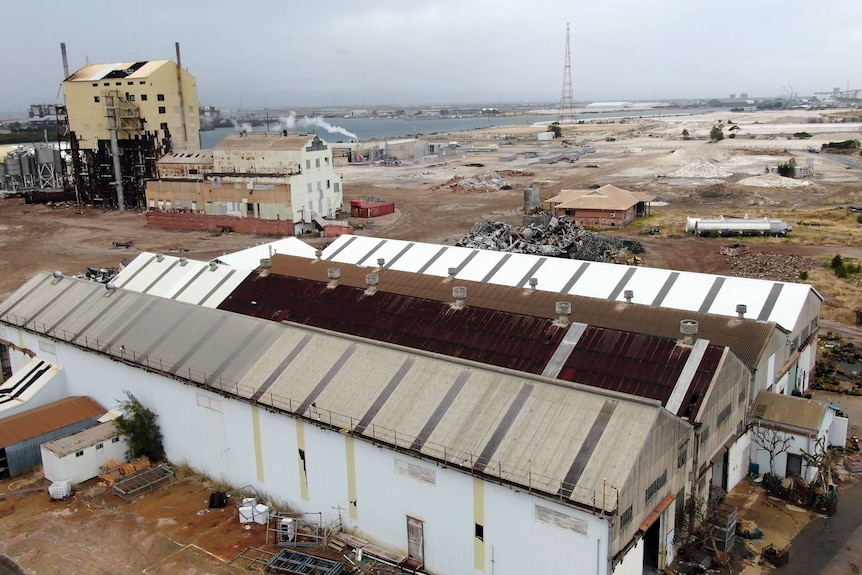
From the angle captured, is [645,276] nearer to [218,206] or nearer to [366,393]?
[366,393]

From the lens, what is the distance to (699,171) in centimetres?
10362

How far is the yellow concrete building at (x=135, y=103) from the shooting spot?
83938 mm

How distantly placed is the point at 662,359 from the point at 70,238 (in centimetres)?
6529

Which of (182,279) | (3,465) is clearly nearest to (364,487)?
(3,465)

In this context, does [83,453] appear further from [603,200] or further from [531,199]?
[531,199]

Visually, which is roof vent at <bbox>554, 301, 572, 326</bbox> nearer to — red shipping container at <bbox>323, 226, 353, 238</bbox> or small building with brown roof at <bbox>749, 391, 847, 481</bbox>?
small building with brown roof at <bbox>749, 391, 847, 481</bbox>

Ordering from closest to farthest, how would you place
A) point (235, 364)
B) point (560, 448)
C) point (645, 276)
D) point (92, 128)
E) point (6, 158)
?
point (560, 448)
point (235, 364)
point (645, 276)
point (92, 128)
point (6, 158)

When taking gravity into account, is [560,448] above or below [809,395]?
above

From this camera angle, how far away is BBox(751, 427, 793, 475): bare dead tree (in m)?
23.8

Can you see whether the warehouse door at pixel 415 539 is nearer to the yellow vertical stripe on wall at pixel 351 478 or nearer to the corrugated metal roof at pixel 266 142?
the yellow vertical stripe on wall at pixel 351 478

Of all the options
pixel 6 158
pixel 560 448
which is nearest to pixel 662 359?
pixel 560 448

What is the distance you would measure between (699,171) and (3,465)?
322ft

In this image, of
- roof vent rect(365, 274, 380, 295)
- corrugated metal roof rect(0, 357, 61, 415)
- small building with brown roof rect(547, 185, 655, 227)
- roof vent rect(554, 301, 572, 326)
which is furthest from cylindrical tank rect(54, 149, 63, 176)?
roof vent rect(554, 301, 572, 326)

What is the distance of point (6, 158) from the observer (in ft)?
346
